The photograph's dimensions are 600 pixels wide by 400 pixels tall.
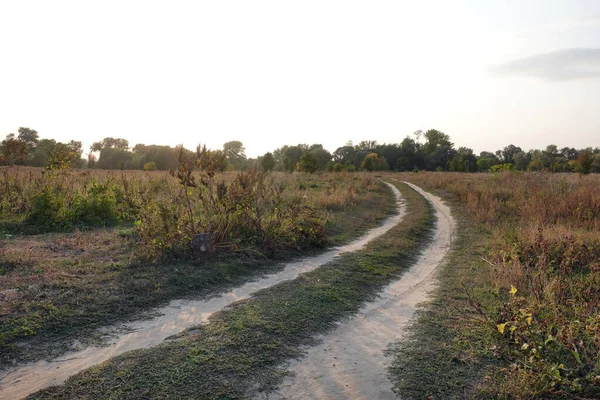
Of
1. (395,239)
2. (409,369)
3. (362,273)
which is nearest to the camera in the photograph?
(409,369)

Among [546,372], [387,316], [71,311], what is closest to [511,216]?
[387,316]

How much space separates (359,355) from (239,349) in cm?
130

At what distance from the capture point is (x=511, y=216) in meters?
14.7

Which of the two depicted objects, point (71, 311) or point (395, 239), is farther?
point (395, 239)

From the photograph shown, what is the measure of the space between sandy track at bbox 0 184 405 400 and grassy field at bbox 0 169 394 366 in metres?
0.25

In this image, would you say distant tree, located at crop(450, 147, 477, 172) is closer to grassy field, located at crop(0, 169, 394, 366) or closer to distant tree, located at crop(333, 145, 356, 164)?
distant tree, located at crop(333, 145, 356, 164)

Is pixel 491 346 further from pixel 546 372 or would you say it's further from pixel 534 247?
pixel 534 247

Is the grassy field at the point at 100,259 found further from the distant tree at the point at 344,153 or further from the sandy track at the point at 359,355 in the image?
the distant tree at the point at 344,153

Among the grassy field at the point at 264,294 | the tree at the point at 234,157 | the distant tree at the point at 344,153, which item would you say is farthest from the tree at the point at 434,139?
the grassy field at the point at 264,294

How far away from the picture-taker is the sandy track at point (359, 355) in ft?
13.3

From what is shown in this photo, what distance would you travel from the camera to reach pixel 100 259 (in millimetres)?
7922

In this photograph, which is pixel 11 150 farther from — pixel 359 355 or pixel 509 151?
pixel 509 151

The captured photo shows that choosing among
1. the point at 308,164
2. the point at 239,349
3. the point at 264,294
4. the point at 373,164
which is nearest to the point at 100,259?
the point at 264,294

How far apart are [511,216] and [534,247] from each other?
21.4 ft
